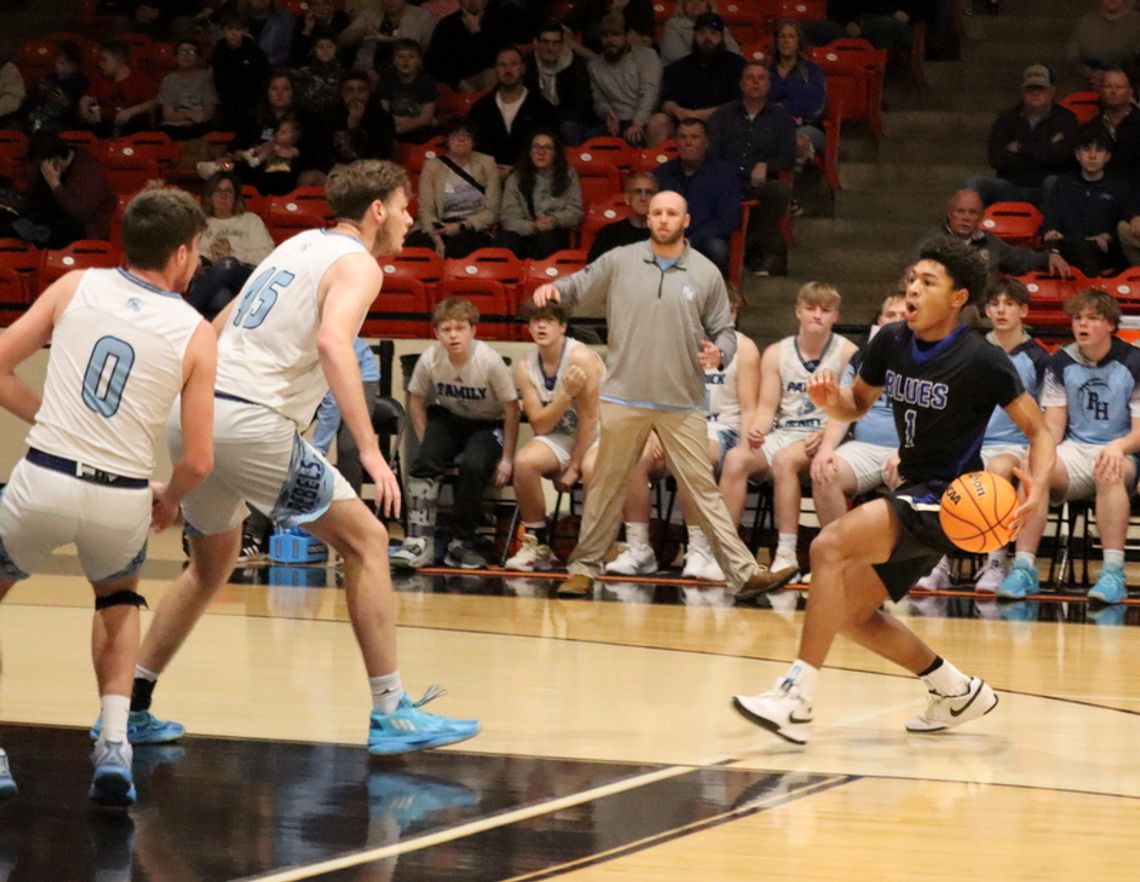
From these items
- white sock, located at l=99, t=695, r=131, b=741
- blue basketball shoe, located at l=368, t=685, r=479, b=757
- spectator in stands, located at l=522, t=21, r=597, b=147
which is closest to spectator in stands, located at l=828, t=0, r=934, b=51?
spectator in stands, located at l=522, t=21, r=597, b=147

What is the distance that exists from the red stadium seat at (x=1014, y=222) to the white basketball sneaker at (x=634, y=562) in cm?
345

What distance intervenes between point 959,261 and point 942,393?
0.43 m

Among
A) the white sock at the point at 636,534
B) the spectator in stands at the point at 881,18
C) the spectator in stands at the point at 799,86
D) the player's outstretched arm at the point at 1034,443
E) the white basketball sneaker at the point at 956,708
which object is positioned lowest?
the white basketball sneaker at the point at 956,708

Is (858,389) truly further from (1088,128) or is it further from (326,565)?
(1088,128)

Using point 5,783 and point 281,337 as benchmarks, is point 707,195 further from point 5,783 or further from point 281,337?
point 5,783

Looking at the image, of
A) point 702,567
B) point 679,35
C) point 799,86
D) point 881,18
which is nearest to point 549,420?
point 702,567

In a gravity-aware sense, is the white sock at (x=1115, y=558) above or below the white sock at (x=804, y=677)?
above

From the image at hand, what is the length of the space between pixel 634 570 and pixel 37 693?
13.4 feet

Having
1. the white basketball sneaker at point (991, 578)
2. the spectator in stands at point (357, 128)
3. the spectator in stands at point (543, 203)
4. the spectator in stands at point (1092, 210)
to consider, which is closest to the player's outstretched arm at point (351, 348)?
the white basketball sneaker at point (991, 578)

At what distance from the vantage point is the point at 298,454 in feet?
17.5

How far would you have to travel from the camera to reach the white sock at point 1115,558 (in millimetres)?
9016

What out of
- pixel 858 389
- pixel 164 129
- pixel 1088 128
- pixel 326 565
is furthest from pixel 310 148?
pixel 858 389

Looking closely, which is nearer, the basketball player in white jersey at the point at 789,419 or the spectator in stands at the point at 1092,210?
the basketball player in white jersey at the point at 789,419

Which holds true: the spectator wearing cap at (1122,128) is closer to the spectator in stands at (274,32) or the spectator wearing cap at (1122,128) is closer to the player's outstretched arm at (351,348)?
the spectator in stands at (274,32)
